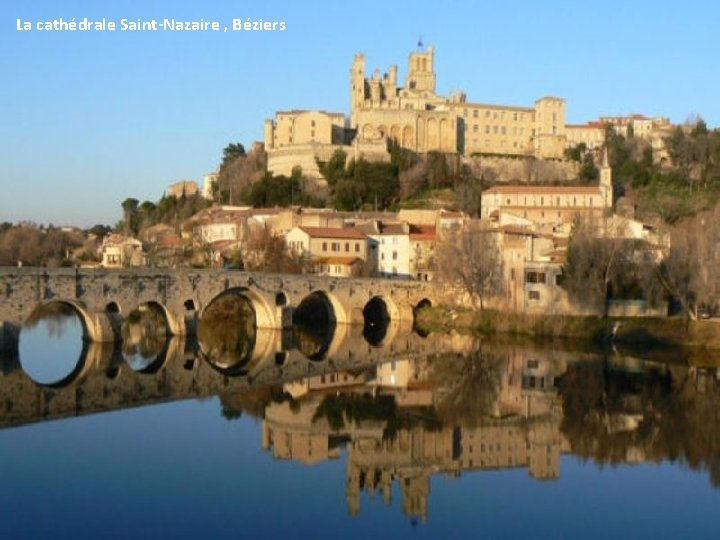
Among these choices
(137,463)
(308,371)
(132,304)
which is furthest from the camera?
(132,304)

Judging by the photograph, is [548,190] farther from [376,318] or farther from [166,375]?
[166,375]

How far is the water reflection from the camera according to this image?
2819cm

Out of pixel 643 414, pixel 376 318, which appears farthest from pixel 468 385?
pixel 376 318

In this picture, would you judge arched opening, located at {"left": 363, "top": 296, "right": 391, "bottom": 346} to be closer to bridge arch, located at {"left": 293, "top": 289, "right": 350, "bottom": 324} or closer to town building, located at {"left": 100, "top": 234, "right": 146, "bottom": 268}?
bridge arch, located at {"left": 293, "top": 289, "right": 350, "bottom": 324}

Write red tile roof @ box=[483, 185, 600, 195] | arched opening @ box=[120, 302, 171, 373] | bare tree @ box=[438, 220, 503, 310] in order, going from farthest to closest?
1. red tile roof @ box=[483, 185, 600, 195]
2. bare tree @ box=[438, 220, 503, 310]
3. arched opening @ box=[120, 302, 171, 373]

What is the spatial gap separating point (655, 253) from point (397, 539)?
92.7 ft

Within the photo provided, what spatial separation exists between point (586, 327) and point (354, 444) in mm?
19795

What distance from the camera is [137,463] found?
61.9ft

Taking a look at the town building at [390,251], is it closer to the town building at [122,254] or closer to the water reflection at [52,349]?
the town building at [122,254]

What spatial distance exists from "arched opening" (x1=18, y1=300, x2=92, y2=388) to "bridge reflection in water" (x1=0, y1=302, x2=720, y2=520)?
0.26 metres

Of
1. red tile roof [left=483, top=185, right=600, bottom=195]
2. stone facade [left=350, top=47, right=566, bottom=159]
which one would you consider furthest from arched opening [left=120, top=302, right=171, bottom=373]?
stone facade [left=350, top=47, right=566, bottom=159]

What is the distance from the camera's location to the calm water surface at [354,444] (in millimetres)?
15609

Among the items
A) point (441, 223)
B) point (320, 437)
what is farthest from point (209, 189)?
point (320, 437)

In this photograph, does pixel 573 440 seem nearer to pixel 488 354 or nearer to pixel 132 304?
pixel 488 354
